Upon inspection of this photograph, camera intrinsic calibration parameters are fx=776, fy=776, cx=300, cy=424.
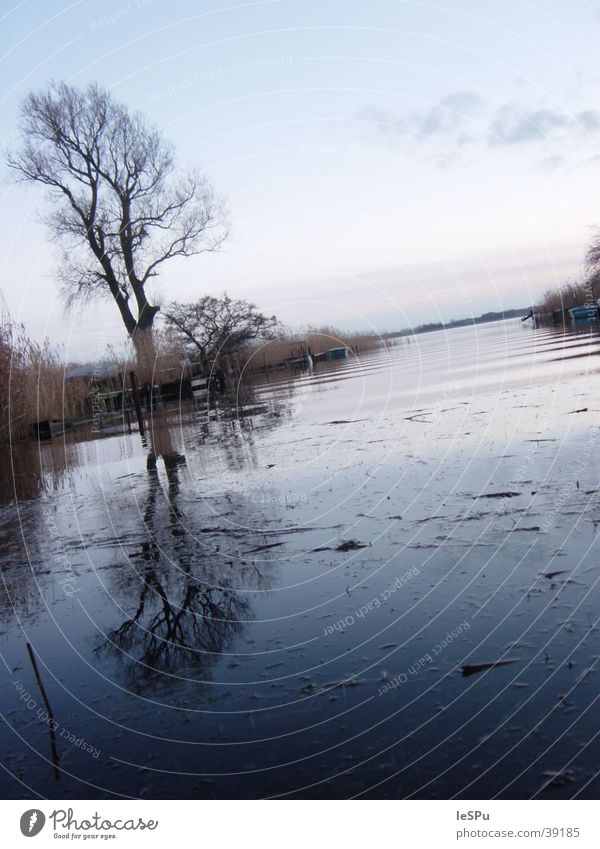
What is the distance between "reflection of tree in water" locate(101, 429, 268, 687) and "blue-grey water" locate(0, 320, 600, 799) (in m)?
0.02

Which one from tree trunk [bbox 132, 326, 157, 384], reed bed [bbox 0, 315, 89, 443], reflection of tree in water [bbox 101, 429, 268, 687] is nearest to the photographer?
reflection of tree in water [bbox 101, 429, 268, 687]

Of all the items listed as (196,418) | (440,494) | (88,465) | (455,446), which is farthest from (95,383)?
(440,494)

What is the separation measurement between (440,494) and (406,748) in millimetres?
3705

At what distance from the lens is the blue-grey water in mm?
2807

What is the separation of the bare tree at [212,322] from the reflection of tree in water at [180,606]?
2259 cm

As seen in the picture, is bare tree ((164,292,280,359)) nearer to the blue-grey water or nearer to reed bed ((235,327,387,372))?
reed bed ((235,327,387,372))

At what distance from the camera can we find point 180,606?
477 centimetres

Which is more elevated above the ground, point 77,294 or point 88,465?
point 77,294

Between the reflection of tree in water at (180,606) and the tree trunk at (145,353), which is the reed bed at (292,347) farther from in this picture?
the reflection of tree in water at (180,606)

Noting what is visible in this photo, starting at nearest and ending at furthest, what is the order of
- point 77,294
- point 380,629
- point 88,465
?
point 380,629 → point 88,465 → point 77,294

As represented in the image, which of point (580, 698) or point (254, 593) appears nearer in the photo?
point (580, 698)

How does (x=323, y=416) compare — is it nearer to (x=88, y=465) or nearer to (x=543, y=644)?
(x=88, y=465)

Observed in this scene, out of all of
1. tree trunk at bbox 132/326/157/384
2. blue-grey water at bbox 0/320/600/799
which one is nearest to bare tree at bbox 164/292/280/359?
tree trunk at bbox 132/326/157/384
